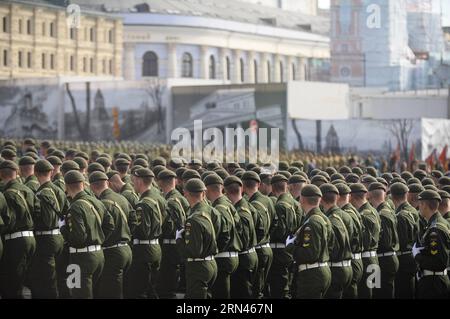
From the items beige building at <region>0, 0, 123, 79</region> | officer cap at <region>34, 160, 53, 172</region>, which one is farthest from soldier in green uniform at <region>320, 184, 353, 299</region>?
beige building at <region>0, 0, 123, 79</region>

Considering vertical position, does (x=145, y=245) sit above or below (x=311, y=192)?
below

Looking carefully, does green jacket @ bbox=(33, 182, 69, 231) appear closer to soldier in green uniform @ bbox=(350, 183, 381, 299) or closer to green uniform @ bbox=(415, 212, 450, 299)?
soldier in green uniform @ bbox=(350, 183, 381, 299)

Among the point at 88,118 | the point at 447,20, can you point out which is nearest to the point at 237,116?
the point at 88,118

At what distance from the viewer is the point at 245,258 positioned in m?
12.7

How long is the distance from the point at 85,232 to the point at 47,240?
1473 mm

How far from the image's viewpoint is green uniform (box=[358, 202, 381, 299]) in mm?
12617

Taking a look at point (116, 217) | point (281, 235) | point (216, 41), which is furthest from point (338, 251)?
point (216, 41)

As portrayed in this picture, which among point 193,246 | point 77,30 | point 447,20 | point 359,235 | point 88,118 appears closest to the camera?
point 193,246

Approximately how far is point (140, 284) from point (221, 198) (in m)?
1.83

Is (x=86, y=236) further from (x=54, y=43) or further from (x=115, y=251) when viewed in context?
(x=54, y=43)

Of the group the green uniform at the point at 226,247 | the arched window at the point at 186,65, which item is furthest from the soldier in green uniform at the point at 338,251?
the arched window at the point at 186,65

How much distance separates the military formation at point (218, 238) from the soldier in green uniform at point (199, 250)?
1 centimetres

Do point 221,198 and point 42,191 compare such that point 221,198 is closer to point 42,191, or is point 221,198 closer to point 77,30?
point 42,191
